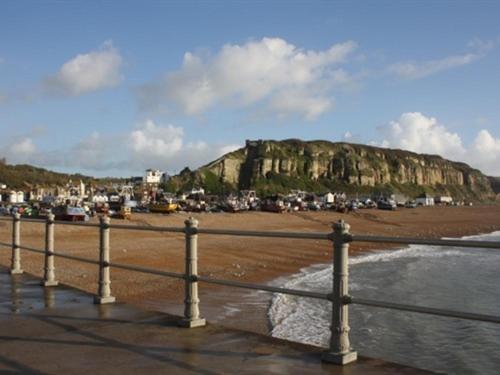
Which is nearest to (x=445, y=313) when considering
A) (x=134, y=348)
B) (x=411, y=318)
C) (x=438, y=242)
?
(x=438, y=242)

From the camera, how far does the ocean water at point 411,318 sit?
419 inches

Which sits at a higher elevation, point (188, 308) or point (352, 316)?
point (188, 308)

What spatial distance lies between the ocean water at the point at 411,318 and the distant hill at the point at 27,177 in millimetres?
140823

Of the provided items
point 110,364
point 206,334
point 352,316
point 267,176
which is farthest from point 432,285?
point 267,176

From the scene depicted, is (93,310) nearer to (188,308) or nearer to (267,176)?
(188,308)

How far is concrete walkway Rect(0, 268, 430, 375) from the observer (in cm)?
516

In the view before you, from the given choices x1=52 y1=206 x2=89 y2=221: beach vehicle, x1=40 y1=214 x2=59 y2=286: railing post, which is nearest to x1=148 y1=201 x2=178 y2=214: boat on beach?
x1=52 y1=206 x2=89 y2=221: beach vehicle

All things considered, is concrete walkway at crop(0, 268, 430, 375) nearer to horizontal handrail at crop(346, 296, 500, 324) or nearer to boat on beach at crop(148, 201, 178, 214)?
horizontal handrail at crop(346, 296, 500, 324)

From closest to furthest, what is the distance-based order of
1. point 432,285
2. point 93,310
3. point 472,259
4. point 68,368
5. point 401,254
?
point 68,368, point 93,310, point 432,285, point 472,259, point 401,254

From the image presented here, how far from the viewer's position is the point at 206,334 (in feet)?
21.1

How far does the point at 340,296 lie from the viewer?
532 cm

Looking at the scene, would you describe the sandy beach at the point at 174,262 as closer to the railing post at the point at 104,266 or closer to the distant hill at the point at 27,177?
the railing post at the point at 104,266

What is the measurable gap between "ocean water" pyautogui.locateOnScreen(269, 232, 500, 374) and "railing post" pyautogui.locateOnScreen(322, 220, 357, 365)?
5.13m

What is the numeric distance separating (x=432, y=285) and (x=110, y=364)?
56.8 ft
